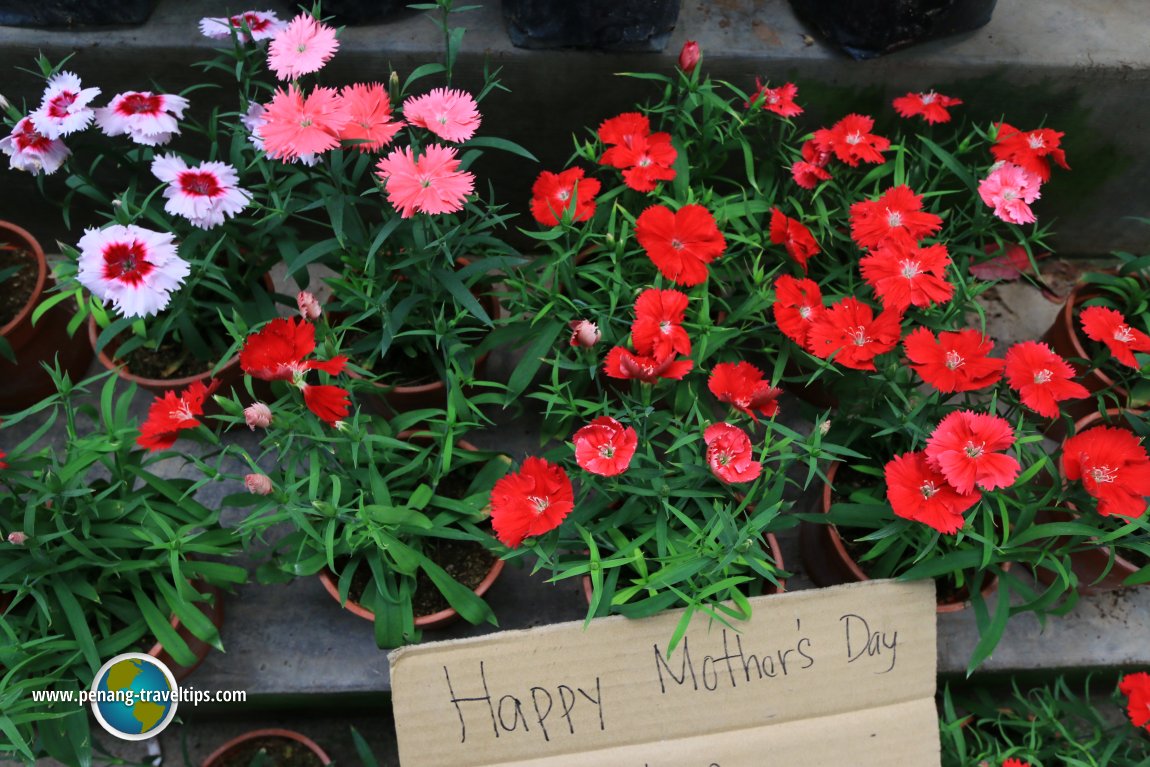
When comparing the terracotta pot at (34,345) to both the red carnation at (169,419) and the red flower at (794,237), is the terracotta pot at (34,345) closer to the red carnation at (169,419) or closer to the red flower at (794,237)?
the red carnation at (169,419)

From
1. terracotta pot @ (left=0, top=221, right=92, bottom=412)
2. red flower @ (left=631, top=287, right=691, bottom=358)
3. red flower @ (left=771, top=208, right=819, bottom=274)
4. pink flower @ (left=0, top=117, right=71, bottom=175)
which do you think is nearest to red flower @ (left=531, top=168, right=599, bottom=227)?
red flower @ (left=631, top=287, right=691, bottom=358)

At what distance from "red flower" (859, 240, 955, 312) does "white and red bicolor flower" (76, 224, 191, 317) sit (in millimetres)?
1113

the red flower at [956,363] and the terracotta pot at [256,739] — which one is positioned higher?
the red flower at [956,363]

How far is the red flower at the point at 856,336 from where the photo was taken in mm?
1343

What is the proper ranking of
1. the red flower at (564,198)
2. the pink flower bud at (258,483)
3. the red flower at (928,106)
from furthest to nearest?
the red flower at (928,106) < the red flower at (564,198) < the pink flower bud at (258,483)

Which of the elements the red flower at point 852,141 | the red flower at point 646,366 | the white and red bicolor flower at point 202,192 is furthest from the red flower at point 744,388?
the white and red bicolor flower at point 202,192

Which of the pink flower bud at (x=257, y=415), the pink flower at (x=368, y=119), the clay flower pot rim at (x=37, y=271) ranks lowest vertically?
the clay flower pot rim at (x=37, y=271)

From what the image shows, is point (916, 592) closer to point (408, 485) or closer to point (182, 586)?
point (408, 485)

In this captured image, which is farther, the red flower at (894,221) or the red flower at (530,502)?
the red flower at (894,221)

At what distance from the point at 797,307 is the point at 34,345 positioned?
149cm

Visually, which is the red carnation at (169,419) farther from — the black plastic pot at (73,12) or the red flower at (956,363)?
the red flower at (956,363)

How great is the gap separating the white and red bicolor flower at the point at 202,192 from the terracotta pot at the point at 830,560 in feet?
3.61

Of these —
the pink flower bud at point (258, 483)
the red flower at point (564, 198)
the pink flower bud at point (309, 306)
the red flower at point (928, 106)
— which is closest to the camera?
the pink flower bud at point (258, 483)

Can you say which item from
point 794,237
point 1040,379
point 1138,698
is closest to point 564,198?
point 794,237
